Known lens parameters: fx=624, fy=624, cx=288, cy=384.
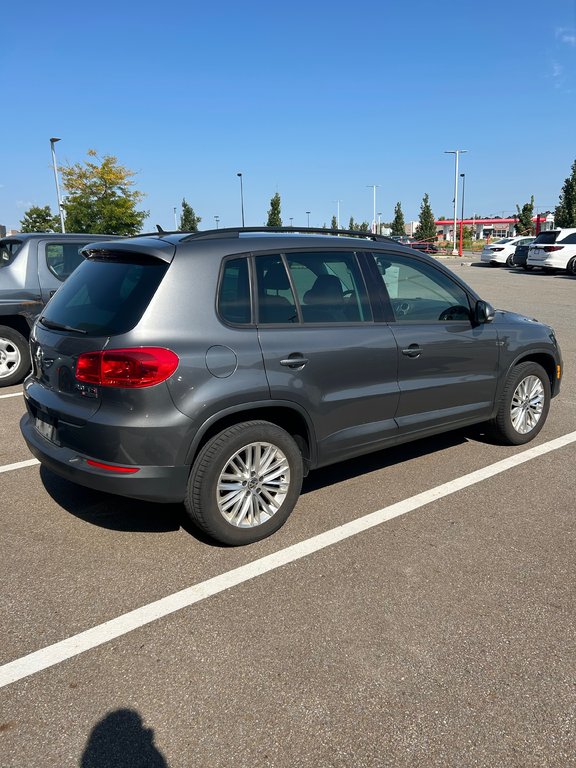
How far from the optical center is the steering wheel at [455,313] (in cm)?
453

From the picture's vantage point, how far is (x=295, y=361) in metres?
3.54

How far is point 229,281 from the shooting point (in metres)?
3.43

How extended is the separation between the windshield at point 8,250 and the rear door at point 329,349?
5016 mm

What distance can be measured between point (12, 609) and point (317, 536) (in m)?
1.65

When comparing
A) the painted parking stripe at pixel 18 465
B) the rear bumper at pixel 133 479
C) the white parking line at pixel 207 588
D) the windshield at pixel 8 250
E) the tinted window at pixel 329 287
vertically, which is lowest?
the white parking line at pixel 207 588

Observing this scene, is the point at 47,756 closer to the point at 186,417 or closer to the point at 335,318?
the point at 186,417

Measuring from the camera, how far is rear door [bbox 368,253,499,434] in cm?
421

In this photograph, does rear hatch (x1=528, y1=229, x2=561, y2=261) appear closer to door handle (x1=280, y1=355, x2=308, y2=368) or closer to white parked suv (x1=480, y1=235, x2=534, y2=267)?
white parked suv (x1=480, y1=235, x2=534, y2=267)

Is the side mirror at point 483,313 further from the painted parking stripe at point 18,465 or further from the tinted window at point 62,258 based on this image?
the tinted window at point 62,258

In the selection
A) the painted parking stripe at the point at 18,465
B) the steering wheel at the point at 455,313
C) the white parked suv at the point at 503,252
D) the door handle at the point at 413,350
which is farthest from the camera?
the white parked suv at the point at 503,252

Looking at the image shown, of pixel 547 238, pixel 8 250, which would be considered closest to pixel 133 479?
pixel 8 250

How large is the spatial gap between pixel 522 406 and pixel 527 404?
67 mm

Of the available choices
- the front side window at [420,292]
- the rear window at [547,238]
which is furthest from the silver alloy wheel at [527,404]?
the rear window at [547,238]

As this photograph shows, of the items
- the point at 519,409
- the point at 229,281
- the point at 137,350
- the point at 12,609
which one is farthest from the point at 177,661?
the point at 519,409
